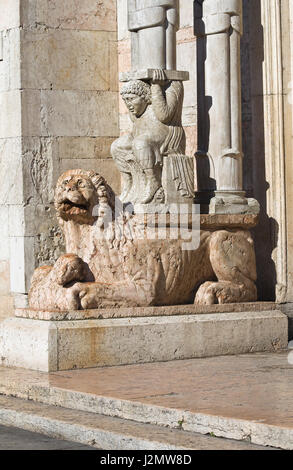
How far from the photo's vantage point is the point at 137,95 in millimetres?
9430

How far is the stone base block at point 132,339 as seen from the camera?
8.48 meters

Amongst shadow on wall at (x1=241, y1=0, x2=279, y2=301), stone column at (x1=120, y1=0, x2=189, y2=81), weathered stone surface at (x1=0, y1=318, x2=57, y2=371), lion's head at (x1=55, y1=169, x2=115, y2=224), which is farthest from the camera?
shadow on wall at (x1=241, y1=0, x2=279, y2=301)

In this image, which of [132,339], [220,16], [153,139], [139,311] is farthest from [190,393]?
[220,16]

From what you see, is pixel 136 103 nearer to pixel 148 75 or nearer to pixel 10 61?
pixel 148 75

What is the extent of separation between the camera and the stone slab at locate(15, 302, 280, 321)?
28.2 ft

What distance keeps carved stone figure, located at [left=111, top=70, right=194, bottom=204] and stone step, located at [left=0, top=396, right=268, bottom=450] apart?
7.99 feet

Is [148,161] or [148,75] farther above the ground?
[148,75]

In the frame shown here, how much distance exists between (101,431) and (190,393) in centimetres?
88

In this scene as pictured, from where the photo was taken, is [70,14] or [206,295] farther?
[70,14]

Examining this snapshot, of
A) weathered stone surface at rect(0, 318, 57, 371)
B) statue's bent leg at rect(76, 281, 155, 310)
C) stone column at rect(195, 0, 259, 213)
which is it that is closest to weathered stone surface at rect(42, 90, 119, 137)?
stone column at rect(195, 0, 259, 213)

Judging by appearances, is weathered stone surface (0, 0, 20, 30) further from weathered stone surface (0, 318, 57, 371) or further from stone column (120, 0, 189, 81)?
weathered stone surface (0, 318, 57, 371)
